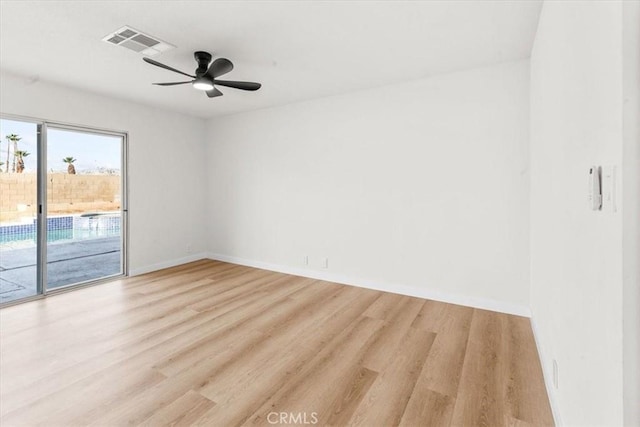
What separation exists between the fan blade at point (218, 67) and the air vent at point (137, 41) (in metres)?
0.40

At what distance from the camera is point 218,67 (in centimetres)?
282

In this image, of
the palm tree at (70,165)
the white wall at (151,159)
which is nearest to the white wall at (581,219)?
the white wall at (151,159)

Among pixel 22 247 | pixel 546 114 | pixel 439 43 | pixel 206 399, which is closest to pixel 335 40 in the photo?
pixel 439 43

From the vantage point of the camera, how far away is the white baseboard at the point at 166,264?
15.1 ft

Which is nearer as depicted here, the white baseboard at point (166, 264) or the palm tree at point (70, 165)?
the palm tree at point (70, 165)

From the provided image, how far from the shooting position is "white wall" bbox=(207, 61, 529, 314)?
10.3 ft

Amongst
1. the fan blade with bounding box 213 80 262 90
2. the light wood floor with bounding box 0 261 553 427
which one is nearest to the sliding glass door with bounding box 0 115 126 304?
the light wood floor with bounding box 0 261 553 427

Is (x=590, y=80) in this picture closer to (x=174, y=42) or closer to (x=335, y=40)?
(x=335, y=40)

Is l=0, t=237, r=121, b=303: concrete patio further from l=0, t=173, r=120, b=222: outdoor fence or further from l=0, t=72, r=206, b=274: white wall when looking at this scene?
l=0, t=72, r=206, b=274: white wall

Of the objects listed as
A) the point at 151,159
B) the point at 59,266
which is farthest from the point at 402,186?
the point at 59,266

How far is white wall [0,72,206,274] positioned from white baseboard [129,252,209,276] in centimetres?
2

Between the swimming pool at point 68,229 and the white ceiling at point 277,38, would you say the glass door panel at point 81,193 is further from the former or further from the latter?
the white ceiling at point 277,38

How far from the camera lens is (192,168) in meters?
5.46

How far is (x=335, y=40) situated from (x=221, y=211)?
379cm
